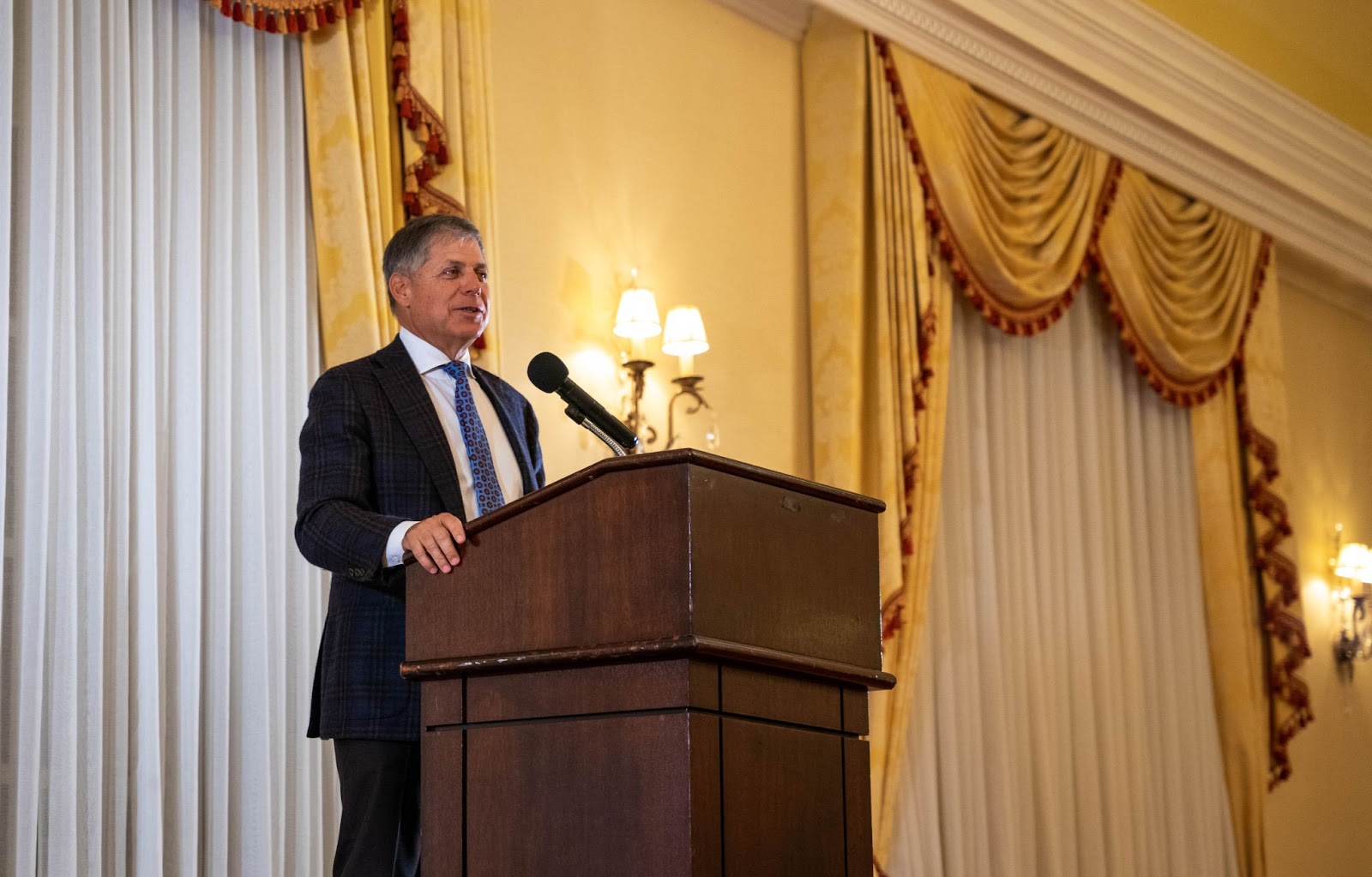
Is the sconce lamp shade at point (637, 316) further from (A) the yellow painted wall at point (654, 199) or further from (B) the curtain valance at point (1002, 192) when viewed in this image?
(B) the curtain valance at point (1002, 192)

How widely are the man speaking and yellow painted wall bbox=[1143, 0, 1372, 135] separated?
5278 millimetres

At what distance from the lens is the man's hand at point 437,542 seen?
2562 mm

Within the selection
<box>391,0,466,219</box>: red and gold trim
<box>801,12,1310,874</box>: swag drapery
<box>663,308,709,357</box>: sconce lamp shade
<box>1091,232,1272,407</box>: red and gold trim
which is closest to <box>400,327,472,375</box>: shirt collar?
<box>391,0,466,219</box>: red and gold trim

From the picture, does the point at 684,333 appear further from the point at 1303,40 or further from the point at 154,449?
the point at 1303,40

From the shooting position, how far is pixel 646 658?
2377 millimetres

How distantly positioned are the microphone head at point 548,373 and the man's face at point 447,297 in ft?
1.26

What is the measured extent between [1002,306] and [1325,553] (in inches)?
119

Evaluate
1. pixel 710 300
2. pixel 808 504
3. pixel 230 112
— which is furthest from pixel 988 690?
pixel 808 504

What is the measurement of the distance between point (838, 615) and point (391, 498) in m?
0.83

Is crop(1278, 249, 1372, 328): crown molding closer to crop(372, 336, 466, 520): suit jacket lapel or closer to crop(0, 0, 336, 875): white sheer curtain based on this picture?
crop(0, 0, 336, 875): white sheer curtain

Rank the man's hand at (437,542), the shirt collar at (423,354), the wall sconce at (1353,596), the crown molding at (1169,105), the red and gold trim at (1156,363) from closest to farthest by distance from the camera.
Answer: the man's hand at (437,542) → the shirt collar at (423,354) → the crown molding at (1169,105) → the red and gold trim at (1156,363) → the wall sconce at (1353,596)

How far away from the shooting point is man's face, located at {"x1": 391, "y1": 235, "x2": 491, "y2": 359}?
3154 millimetres

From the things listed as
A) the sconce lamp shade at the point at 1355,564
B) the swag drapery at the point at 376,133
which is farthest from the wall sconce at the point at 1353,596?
the swag drapery at the point at 376,133

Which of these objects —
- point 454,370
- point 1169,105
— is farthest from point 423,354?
point 1169,105
